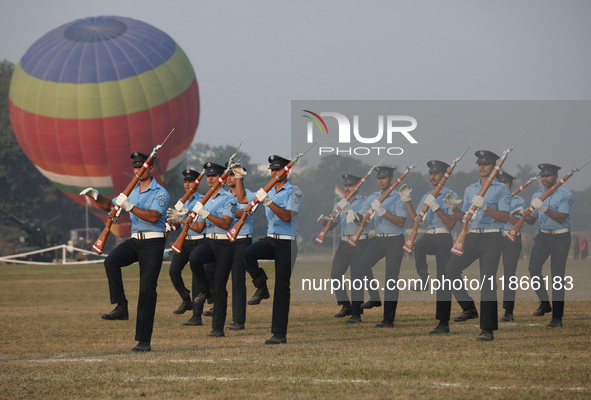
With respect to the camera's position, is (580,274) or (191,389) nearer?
(191,389)

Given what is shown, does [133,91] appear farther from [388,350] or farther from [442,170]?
[388,350]

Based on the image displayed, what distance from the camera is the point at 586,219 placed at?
2066 cm

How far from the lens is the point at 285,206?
1438cm

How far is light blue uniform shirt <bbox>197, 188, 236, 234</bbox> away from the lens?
1602 centimetres

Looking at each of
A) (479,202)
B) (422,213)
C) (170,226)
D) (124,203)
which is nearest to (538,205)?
(422,213)

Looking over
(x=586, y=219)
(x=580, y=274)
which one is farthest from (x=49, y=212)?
(x=586, y=219)

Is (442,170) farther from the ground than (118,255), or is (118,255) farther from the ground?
(442,170)

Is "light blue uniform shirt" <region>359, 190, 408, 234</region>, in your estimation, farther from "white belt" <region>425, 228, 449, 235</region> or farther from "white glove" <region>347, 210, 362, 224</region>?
"white glove" <region>347, 210, 362, 224</region>

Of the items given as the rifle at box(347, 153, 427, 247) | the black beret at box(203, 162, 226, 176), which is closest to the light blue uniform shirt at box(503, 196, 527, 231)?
the rifle at box(347, 153, 427, 247)

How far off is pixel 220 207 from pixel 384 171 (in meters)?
3.32

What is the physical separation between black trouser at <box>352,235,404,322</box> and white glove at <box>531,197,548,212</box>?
7.83ft

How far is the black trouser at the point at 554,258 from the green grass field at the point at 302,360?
0.56 m

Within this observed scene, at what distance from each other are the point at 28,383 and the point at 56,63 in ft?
158

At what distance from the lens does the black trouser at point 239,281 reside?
16.5 meters
